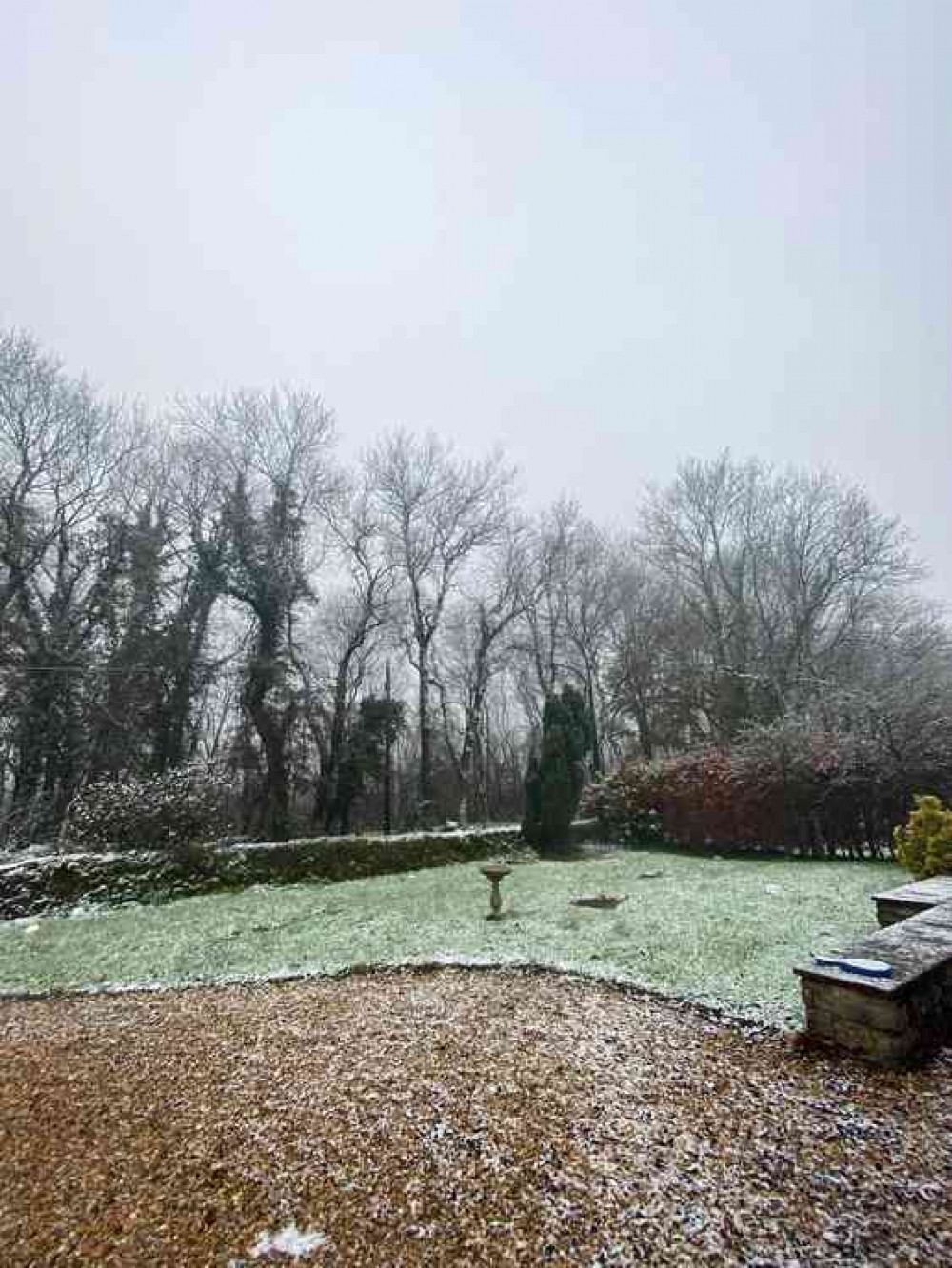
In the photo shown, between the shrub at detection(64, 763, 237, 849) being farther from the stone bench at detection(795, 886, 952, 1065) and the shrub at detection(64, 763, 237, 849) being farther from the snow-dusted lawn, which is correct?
the stone bench at detection(795, 886, 952, 1065)

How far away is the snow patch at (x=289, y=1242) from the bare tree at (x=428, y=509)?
1427 centimetres

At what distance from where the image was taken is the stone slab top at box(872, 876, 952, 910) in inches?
142

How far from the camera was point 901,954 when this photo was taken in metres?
2.66

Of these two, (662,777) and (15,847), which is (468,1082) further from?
(15,847)

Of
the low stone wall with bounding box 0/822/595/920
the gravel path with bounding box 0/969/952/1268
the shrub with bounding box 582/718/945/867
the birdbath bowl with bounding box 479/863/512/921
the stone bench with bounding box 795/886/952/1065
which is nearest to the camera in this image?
the gravel path with bounding box 0/969/952/1268

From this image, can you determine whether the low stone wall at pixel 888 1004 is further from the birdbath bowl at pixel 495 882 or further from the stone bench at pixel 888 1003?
the birdbath bowl at pixel 495 882

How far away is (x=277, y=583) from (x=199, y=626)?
6.73ft

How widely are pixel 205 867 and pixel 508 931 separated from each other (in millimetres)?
4953

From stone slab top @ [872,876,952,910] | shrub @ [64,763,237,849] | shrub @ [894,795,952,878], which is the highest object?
shrub @ [64,763,237,849]

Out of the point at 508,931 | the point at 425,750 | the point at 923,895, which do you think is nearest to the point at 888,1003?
the point at 923,895

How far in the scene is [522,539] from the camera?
17938 millimetres

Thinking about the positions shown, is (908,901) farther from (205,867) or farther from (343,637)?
(343,637)

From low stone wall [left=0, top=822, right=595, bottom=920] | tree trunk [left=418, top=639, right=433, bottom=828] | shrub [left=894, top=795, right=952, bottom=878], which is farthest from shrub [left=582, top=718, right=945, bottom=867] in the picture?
tree trunk [left=418, top=639, right=433, bottom=828]

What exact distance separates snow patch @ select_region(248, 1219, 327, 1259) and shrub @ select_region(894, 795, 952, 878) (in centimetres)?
529
